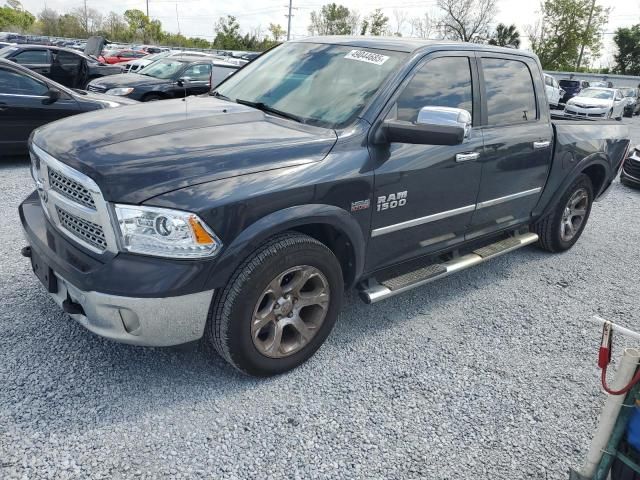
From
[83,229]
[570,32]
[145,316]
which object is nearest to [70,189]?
[83,229]

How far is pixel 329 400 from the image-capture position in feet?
8.77

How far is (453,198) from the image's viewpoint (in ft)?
11.3

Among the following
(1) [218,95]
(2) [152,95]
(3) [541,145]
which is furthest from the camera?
(2) [152,95]

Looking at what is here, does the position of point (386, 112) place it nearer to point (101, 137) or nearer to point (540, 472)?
point (101, 137)

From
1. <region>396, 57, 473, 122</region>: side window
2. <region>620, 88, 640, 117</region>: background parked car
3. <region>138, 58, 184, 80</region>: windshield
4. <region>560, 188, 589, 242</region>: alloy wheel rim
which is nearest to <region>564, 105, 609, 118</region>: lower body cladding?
<region>620, 88, 640, 117</region>: background parked car

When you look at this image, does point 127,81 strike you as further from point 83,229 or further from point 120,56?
point 120,56

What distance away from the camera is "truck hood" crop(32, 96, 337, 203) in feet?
7.47

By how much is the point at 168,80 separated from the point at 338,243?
895 cm

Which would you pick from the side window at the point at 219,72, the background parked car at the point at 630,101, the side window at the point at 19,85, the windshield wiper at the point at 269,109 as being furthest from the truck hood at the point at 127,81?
the background parked car at the point at 630,101

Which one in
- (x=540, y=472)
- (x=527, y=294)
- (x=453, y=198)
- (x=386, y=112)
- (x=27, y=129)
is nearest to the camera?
(x=540, y=472)

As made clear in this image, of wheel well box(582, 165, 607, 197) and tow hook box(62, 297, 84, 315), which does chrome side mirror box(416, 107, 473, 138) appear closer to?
tow hook box(62, 297, 84, 315)

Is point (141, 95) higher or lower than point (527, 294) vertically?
higher

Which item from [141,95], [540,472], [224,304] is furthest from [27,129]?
[540,472]

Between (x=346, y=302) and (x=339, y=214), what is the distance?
45.1 inches
